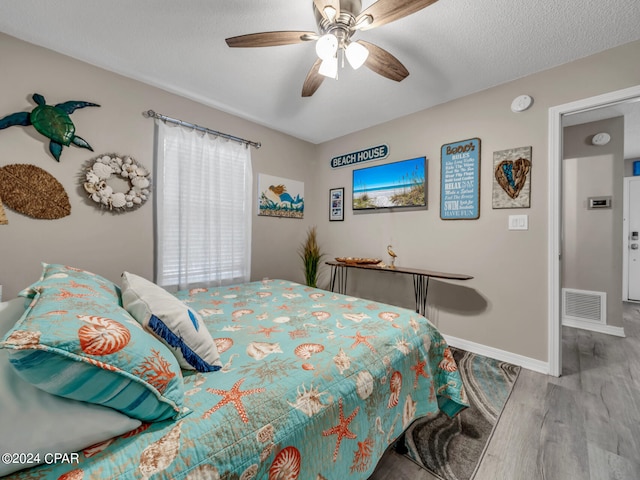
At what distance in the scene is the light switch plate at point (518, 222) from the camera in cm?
224

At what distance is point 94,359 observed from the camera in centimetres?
58

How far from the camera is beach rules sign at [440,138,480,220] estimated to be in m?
2.49

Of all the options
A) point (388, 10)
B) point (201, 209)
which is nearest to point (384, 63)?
point (388, 10)

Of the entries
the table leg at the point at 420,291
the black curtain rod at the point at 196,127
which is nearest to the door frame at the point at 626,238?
the table leg at the point at 420,291

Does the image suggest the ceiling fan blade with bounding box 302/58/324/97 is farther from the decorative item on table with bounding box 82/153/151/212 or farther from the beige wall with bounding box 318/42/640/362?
the decorative item on table with bounding box 82/153/151/212

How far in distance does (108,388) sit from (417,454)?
1494 millimetres

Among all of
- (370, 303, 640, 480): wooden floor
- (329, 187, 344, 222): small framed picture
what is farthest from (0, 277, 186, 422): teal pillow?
(329, 187, 344, 222): small framed picture

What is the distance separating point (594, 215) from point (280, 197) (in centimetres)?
389

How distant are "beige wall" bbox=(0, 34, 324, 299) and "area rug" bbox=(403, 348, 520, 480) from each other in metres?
2.55

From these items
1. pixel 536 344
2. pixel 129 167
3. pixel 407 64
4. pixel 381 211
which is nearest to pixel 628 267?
pixel 536 344

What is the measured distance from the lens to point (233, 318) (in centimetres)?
148

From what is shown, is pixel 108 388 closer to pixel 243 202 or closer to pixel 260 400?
pixel 260 400

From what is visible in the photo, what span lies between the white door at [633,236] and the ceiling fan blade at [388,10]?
17.4 ft

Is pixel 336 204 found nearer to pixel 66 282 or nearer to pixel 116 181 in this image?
pixel 116 181
